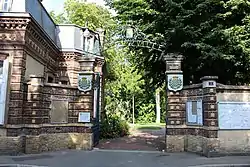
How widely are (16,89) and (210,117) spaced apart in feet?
26.2

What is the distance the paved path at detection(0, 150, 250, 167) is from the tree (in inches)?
180

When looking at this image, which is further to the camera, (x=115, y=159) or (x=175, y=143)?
(x=175, y=143)

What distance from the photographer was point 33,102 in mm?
12453

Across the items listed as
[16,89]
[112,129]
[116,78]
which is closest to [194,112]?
[16,89]

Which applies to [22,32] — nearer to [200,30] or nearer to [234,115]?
[200,30]

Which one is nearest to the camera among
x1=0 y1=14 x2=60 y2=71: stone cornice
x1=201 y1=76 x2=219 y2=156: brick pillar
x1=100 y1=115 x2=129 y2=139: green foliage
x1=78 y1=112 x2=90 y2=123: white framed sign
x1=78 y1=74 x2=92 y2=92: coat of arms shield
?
x1=201 y1=76 x2=219 y2=156: brick pillar

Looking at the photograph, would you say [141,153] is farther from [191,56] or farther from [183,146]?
[191,56]

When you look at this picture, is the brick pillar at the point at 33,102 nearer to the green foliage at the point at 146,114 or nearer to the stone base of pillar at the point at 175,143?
the stone base of pillar at the point at 175,143

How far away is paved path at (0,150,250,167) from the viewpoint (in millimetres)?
10070

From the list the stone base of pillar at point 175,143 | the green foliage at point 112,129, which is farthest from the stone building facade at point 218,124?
the green foliage at point 112,129

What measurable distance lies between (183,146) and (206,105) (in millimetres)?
2365

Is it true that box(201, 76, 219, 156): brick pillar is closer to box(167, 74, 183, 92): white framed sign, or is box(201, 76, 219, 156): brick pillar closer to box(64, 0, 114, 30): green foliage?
box(167, 74, 183, 92): white framed sign

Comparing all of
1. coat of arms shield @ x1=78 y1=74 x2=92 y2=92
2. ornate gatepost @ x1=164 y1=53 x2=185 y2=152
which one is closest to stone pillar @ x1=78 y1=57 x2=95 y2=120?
coat of arms shield @ x1=78 y1=74 x2=92 y2=92

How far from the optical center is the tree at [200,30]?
42.7 ft
